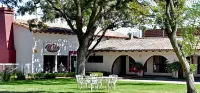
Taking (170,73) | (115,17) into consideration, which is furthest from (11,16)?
(170,73)

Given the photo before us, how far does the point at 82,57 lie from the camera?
94.8ft

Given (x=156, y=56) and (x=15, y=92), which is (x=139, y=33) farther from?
(x=15, y=92)

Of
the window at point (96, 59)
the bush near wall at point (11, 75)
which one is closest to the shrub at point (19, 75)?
the bush near wall at point (11, 75)

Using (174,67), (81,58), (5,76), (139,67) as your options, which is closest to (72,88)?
(81,58)

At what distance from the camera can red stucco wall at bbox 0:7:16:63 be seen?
32.1 meters

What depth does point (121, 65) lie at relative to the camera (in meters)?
38.3

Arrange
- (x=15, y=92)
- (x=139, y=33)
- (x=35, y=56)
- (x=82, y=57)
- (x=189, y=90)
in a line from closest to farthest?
1. (x=189, y=90)
2. (x=15, y=92)
3. (x=82, y=57)
4. (x=35, y=56)
5. (x=139, y=33)

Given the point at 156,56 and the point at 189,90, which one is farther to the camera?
the point at 156,56

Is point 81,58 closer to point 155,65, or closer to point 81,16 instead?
point 81,16

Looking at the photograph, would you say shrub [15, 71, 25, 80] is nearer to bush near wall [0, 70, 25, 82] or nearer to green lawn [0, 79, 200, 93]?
bush near wall [0, 70, 25, 82]

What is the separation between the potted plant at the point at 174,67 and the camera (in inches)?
1201

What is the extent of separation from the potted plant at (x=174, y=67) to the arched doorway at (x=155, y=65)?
11.0 ft

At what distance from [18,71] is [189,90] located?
18.3 m

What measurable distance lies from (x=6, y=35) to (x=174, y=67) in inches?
591
